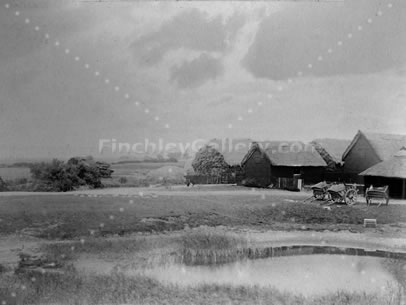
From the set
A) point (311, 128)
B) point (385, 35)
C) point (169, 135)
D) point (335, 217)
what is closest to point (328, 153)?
point (311, 128)

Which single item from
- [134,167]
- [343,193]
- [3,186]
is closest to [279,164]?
[343,193]

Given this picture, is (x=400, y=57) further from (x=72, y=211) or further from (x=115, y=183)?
(x=72, y=211)

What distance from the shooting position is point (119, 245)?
5375mm

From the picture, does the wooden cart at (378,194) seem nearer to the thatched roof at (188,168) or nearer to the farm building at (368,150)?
the farm building at (368,150)

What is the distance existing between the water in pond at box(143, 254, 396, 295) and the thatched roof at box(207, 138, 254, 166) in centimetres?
121

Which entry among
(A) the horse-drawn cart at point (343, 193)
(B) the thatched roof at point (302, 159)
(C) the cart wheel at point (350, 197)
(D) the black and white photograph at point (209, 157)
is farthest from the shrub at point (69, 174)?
(C) the cart wheel at point (350, 197)

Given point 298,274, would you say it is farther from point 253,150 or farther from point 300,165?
point 253,150

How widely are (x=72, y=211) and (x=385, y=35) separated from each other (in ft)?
13.5

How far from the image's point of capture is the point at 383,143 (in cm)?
545

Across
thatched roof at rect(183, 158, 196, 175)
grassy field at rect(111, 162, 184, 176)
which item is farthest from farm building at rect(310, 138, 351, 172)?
grassy field at rect(111, 162, 184, 176)

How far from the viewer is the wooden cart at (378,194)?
544 centimetres

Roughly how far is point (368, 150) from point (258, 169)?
127 cm

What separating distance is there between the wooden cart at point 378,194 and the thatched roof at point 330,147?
0.53 metres

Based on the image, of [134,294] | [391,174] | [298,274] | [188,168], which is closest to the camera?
[134,294]
